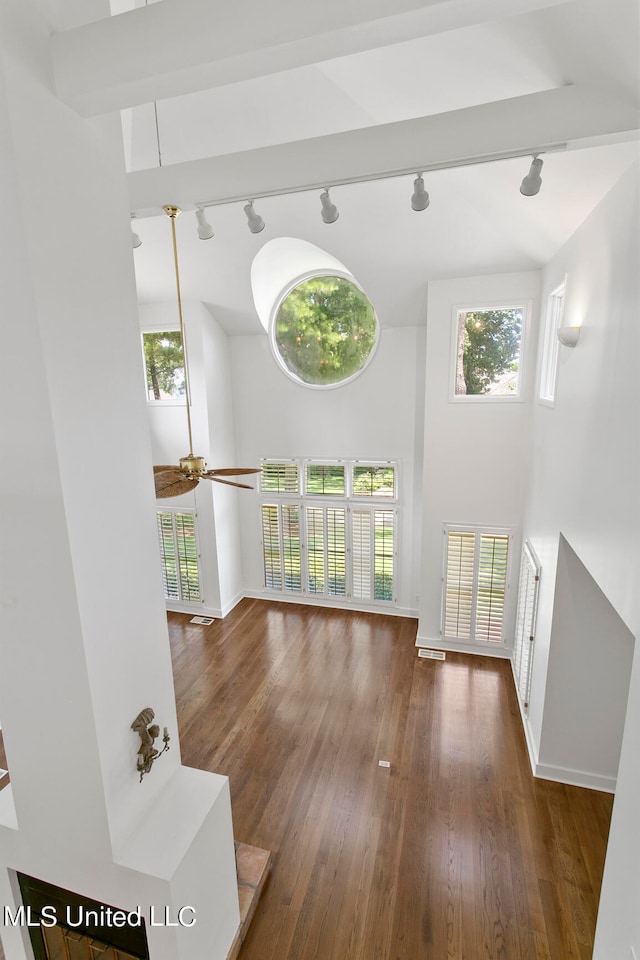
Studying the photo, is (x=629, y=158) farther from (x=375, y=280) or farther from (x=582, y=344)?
(x=375, y=280)

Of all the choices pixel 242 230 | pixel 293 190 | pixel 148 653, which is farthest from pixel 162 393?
pixel 148 653

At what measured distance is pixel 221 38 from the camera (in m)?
1.16

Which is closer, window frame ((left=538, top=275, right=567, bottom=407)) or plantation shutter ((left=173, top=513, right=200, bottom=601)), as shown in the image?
window frame ((left=538, top=275, right=567, bottom=407))

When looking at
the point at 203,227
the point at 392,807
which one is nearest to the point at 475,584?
the point at 392,807

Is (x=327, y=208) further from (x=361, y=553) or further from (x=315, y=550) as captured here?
(x=315, y=550)

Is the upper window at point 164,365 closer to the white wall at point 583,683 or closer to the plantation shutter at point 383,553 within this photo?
the plantation shutter at point 383,553

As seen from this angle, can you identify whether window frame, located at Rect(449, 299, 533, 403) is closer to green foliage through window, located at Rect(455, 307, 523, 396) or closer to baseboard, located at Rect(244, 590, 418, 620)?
green foliage through window, located at Rect(455, 307, 523, 396)

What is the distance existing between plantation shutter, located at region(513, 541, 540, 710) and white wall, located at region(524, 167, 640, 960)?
0.19m

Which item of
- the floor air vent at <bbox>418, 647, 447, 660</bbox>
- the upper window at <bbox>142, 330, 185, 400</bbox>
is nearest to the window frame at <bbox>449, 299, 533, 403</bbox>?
the floor air vent at <bbox>418, 647, 447, 660</bbox>

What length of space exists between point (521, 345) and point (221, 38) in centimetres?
432

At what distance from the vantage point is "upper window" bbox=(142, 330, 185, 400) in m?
6.25

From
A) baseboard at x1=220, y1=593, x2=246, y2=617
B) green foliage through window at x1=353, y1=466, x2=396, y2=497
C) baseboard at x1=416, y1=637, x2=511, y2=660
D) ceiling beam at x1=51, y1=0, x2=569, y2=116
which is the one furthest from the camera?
baseboard at x1=220, y1=593, x2=246, y2=617

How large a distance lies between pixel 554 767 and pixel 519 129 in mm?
4441

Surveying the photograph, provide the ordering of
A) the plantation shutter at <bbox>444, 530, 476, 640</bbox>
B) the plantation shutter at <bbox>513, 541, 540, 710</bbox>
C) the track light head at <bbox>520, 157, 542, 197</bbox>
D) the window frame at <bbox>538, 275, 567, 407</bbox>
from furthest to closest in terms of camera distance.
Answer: the plantation shutter at <bbox>444, 530, 476, 640</bbox>, the plantation shutter at <bbox>513, 541, 540, 710</bbox>, the window frame at <bbox>538, 275, 567, 407</bbox>, the track light head at <bbox>520, 157, 542, 197</bbox>
